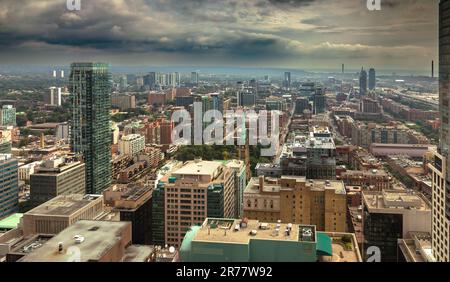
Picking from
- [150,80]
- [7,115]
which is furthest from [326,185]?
[7,115]

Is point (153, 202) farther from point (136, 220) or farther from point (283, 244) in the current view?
point (283, 244)

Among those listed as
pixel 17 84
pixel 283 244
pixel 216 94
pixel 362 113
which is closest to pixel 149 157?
pixel 216 94

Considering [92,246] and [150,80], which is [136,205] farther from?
[92,246]

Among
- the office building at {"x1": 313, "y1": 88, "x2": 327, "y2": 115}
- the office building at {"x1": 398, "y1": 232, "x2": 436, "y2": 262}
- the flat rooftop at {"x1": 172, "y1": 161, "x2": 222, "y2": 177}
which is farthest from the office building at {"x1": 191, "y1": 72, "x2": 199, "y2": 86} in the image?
the office building at {"x1": 398, "y1": 232, "x2": 436, "y2": 262}

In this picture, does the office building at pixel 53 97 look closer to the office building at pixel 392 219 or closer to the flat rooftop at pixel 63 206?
the flat rooftop at pixel 63 206

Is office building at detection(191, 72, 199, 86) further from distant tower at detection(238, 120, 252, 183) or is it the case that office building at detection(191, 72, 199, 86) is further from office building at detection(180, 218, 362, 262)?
office building at detection(180, 218, 362, 262)
